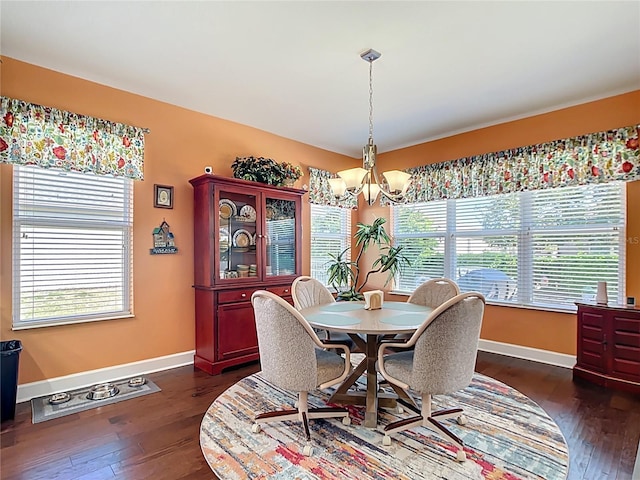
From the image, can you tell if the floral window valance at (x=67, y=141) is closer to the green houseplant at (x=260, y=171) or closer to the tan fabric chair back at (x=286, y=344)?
the green houseplant at (x=260, y=171)

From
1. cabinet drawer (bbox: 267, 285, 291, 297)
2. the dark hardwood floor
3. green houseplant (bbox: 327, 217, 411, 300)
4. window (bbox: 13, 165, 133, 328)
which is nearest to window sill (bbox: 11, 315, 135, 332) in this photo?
window (bbox: 13, 165, 133, 328)

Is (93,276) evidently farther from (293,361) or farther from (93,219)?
(293,361)

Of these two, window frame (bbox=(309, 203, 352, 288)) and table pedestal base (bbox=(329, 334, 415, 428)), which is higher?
window frame (bbox=(309, 203, 352, 288))

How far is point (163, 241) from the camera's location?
3482mm

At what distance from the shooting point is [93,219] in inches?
122

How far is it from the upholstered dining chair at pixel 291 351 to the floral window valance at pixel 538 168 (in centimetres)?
298

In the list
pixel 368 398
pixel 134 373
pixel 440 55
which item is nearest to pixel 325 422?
pixel 368 398

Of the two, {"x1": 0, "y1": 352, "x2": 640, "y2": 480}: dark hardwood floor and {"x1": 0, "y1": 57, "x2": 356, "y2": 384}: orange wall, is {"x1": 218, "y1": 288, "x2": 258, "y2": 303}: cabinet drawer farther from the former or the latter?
{"x1": 0, "y1": 352, "x2": 640, "y2": 480}: dark hardwood floor

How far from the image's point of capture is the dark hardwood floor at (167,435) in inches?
74.7

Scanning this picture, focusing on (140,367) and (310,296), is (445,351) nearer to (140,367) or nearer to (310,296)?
(310,296)

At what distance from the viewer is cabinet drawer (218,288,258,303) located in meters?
3.48

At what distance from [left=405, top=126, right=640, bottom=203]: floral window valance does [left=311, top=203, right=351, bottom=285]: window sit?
3.81 feet

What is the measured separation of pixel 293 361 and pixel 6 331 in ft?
7.74

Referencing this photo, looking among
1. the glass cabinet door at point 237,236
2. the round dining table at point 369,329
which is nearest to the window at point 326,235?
the glass cabinet door at point 237,236
